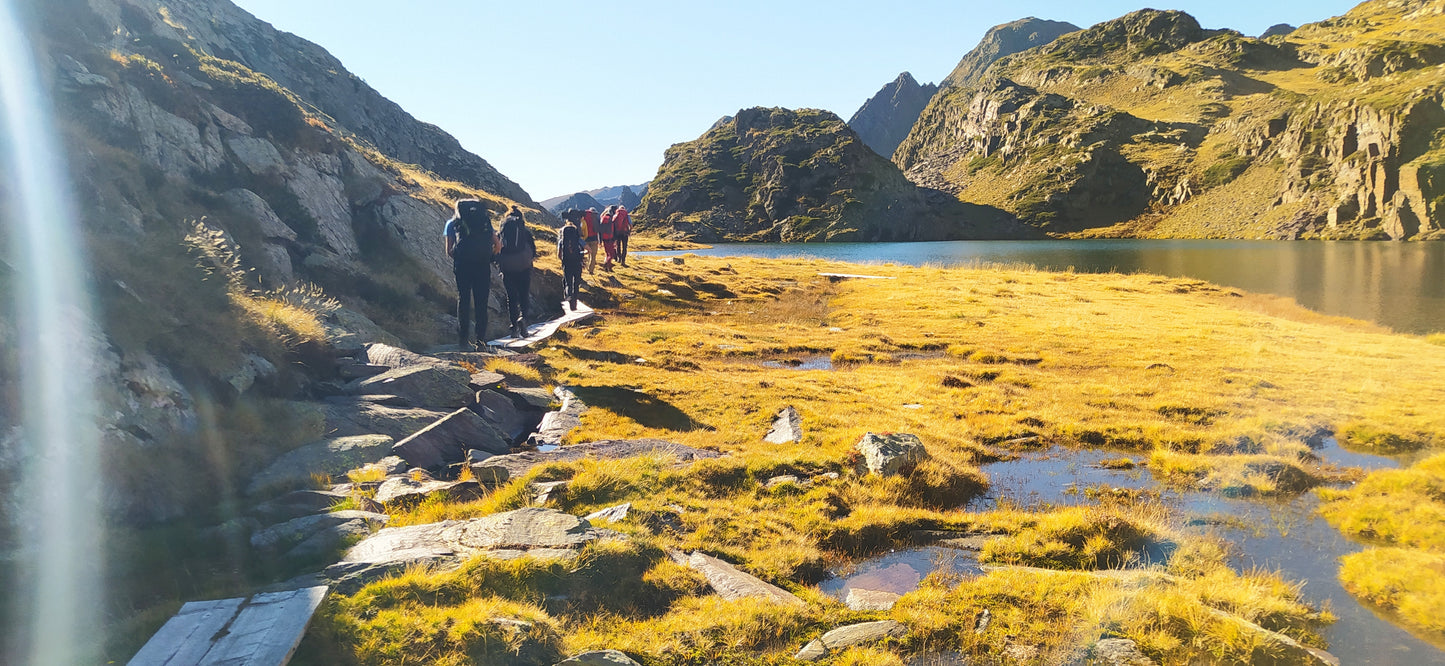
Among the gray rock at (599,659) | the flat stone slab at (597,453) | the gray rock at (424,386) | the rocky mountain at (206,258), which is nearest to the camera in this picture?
the gray rock at (599,659)

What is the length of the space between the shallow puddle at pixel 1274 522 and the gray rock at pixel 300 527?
938cm

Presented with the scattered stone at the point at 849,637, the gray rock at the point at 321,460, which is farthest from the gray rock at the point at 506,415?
the scattered stone at the point at 849,637

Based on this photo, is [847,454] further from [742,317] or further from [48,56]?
[742,317]

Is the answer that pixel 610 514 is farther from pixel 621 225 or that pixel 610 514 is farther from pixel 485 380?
pixel 621 225

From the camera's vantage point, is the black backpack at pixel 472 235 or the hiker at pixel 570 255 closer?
the black backpack at pixel 472 235

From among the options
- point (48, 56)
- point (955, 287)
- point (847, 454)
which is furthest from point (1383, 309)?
point (48, 56)

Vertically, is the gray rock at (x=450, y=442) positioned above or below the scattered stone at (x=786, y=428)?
above

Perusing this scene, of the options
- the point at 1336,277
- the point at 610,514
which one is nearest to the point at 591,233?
the point at 610,514

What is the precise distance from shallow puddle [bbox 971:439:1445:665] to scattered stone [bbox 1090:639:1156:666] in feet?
7.96

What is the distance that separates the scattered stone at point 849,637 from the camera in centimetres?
623

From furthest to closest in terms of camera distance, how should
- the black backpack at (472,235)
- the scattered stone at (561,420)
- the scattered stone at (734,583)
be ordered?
the black backpack at (472,235), the scattered stone at (561,420), the scattered stone at (734,583)

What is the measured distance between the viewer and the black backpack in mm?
17938

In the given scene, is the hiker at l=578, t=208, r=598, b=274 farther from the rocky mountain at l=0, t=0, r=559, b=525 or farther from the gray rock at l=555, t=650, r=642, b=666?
the gray rock at l=555, t=650, r=642, b=666

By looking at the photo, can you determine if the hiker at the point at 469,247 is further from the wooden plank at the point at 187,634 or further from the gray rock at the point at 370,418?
the wooden plank at the point at 187,634
